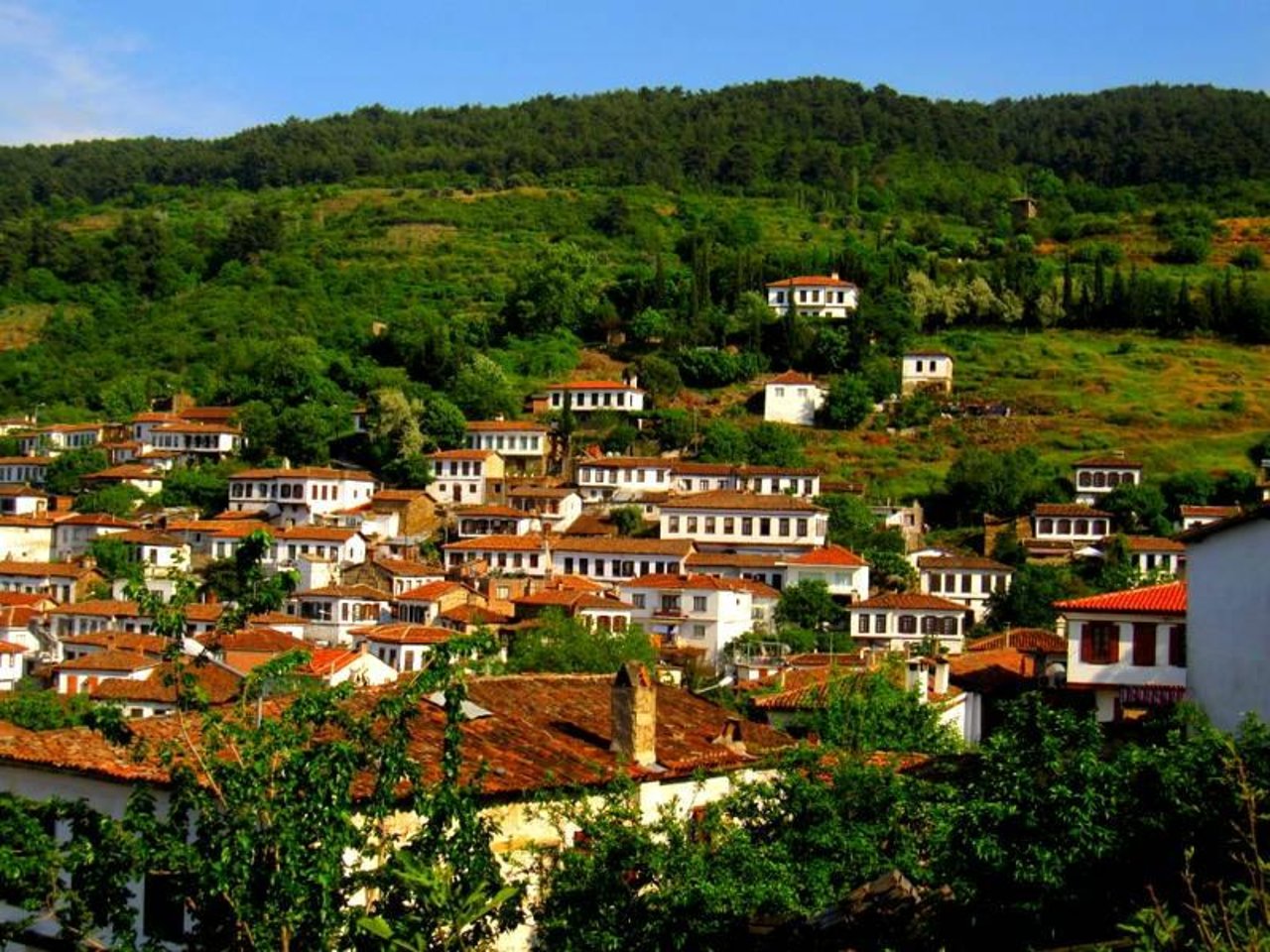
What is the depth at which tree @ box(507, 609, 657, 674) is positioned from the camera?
154 ft

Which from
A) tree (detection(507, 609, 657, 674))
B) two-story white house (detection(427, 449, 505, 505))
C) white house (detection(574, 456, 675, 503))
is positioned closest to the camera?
tree (detection(507, 609, 657, 674))

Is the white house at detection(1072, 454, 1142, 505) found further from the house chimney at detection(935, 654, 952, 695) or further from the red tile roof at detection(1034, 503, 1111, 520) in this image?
the house chimney at detection(935, 654, 952, 695)

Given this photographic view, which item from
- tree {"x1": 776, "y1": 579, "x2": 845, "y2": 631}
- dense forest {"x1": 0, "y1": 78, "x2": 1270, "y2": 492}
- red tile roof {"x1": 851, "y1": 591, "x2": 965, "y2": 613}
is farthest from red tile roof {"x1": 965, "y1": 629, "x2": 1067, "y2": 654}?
dense forest {"x1": 0, "y1": 78, "x2": 1270, "y2": 492}

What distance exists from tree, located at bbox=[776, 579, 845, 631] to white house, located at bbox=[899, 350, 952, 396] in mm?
30919

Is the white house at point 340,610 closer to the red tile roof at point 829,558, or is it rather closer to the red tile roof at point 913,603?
the red tile roof at point 829,558

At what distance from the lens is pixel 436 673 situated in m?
12.0

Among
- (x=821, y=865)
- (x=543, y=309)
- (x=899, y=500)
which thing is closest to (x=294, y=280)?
(x=543, y=309)

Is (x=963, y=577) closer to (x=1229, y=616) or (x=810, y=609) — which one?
(x=810, y=609)

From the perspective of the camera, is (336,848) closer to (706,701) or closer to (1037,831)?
(1037,831)

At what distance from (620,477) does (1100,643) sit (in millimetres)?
50429

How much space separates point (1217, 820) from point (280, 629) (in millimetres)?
51912

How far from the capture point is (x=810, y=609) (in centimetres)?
6088

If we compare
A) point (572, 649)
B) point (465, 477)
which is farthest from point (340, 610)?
point (465, 477)

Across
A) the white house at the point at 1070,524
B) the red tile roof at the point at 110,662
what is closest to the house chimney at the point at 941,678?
the red tile roof at the point at 110,662
